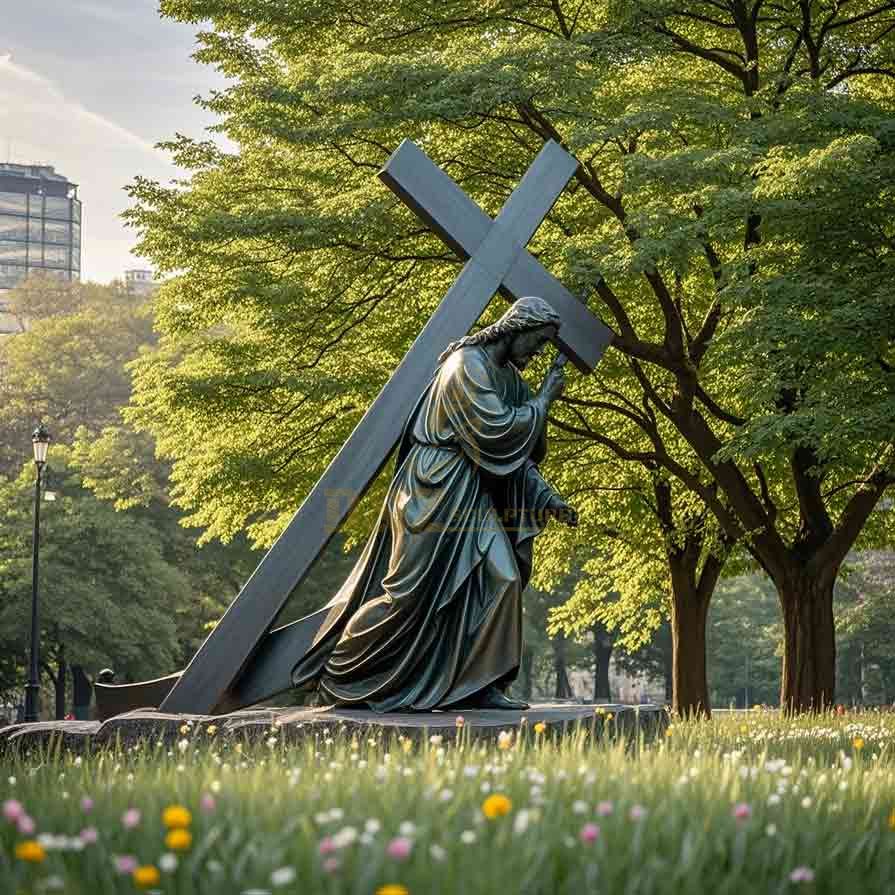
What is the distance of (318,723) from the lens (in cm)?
836

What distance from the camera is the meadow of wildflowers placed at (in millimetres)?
3791

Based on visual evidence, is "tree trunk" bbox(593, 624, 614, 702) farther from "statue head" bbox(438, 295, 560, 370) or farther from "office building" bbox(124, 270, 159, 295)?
"statue head" bbox(438, 295, 560, 370)

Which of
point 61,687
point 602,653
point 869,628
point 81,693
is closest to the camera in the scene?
point 61,687

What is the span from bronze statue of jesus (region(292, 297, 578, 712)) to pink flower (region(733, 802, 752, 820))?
4244mm

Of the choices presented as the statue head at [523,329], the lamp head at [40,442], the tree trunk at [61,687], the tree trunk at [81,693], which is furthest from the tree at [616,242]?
the tree trunk at [81,693]

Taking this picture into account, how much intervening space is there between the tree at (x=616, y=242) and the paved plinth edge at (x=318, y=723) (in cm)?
592

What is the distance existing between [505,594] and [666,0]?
9432 mm

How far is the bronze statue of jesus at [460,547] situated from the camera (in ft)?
28.7

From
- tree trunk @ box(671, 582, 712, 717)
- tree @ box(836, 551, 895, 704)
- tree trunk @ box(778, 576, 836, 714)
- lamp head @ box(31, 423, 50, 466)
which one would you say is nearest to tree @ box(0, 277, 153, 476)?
lamp head @ box(31, 423, 50, 466)

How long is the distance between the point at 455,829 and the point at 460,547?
457 centimetres

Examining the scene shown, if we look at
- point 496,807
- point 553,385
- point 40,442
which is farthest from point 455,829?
point 40,442

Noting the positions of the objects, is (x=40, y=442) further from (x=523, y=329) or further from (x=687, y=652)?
(x=523, y=329)

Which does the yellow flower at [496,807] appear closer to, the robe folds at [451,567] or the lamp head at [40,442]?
the robe folds at [451,567]

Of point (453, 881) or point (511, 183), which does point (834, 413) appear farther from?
point (453, 881)
